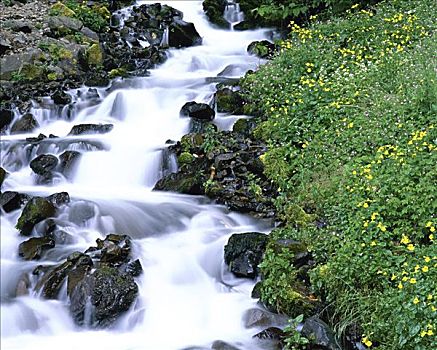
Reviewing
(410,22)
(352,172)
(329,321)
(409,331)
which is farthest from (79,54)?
(409,331)

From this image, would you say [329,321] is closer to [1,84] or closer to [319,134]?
[319,134]

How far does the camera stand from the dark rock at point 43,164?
8.88 metres

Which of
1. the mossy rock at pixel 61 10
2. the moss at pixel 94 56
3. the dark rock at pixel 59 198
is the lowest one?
the dark rock at pixel 59 198

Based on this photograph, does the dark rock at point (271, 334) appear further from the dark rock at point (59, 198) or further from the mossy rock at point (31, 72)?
the mossy rock at point (31, 72)

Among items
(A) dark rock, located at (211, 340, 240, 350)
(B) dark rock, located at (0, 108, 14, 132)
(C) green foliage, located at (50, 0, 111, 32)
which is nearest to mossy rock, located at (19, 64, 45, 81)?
(B) dark rock, located at (0, 108, 14, 132)

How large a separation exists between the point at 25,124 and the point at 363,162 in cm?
634

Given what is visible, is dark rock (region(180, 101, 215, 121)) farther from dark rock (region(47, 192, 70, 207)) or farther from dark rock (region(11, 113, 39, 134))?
dark rock (region(47, 192, 70, 207))

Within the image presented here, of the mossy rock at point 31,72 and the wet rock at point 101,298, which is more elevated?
the mossy rock at point 31,72

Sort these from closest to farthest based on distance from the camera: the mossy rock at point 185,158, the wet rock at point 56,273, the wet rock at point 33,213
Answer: the wet rock at point 56,273 < the wet rock at point 33,213 < the mossy rock at point 185,158

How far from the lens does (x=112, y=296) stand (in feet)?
19.6

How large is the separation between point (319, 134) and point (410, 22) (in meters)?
3.69

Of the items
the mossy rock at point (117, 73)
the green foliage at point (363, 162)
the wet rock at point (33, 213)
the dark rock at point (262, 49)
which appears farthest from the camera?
the dark rock at point (262, 49)

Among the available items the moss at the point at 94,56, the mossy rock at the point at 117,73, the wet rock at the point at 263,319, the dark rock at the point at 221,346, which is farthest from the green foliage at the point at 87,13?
the dark rock at the point at 221,346

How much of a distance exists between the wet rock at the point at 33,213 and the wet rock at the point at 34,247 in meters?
0.30
